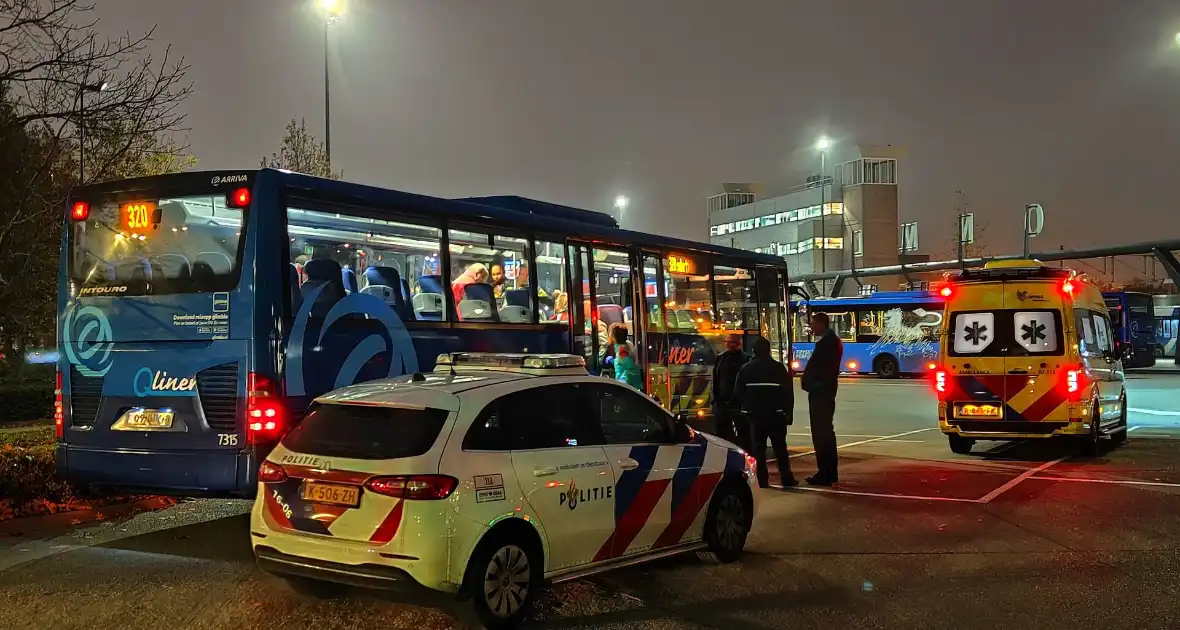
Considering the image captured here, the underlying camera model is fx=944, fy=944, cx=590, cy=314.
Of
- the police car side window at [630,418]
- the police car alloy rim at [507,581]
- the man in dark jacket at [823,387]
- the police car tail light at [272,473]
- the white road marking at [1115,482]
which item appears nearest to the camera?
the police car alloy rim at [507,581]

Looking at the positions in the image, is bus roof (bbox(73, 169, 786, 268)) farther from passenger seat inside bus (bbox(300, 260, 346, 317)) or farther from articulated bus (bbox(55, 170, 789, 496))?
passenger seat inside bus (bbox(300, 260, 346, 317))

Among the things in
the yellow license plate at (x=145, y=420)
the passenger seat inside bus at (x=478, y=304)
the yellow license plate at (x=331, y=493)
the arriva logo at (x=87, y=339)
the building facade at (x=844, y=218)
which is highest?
the building facade at (x=844, y=218)

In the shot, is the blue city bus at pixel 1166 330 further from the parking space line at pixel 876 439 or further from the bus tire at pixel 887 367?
the parking space line at pixel 876 439

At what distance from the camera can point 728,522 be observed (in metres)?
7.49

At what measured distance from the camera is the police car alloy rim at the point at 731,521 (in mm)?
7418

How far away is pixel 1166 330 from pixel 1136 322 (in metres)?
16.5

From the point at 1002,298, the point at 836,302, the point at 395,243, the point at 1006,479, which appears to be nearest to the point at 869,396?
the point at 836,302

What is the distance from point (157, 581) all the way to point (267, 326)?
2163 mm

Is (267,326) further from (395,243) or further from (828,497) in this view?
(828,497)

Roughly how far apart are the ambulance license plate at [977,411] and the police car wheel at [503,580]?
383 inches

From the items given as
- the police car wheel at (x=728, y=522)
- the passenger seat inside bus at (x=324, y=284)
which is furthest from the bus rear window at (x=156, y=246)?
the police car wheel at (x=728, y=522)

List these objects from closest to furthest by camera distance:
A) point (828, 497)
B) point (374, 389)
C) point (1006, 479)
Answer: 1. point (374, 389)
2. point (828, 497)
3. point (1006, 479)

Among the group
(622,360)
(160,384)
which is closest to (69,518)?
(160,384)

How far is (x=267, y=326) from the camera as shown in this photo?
7875 mm
